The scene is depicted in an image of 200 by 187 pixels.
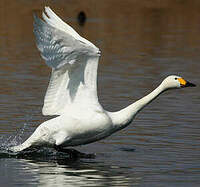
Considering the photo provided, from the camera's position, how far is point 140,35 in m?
29.4

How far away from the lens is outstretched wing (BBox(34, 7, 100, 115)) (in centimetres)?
1146

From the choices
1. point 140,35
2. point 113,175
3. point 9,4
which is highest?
point 9,4

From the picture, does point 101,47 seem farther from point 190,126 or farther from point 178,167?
point 178,167

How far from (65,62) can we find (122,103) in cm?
489

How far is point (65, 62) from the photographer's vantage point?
11828 mm

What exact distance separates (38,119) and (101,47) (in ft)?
34.2

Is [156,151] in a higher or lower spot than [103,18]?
lower

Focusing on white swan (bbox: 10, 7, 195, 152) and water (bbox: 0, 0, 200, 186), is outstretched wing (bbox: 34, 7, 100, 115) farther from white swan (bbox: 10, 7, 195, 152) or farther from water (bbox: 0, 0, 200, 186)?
water (bbox: 0, 0, 200, 186)

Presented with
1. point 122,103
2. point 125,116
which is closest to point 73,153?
point 125,116

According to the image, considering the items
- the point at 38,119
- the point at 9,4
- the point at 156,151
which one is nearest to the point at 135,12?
the point at 9,4

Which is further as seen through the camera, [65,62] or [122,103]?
[122,103]

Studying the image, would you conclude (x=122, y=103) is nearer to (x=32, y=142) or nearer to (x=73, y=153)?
(x=73, y=153)

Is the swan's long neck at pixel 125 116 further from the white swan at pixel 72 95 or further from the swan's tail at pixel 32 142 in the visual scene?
the swan's tail at pixel 32 142

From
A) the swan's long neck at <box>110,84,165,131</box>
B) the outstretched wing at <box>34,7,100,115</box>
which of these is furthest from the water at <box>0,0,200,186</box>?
the outstretched wing at <box>34,7,100,115</box>
